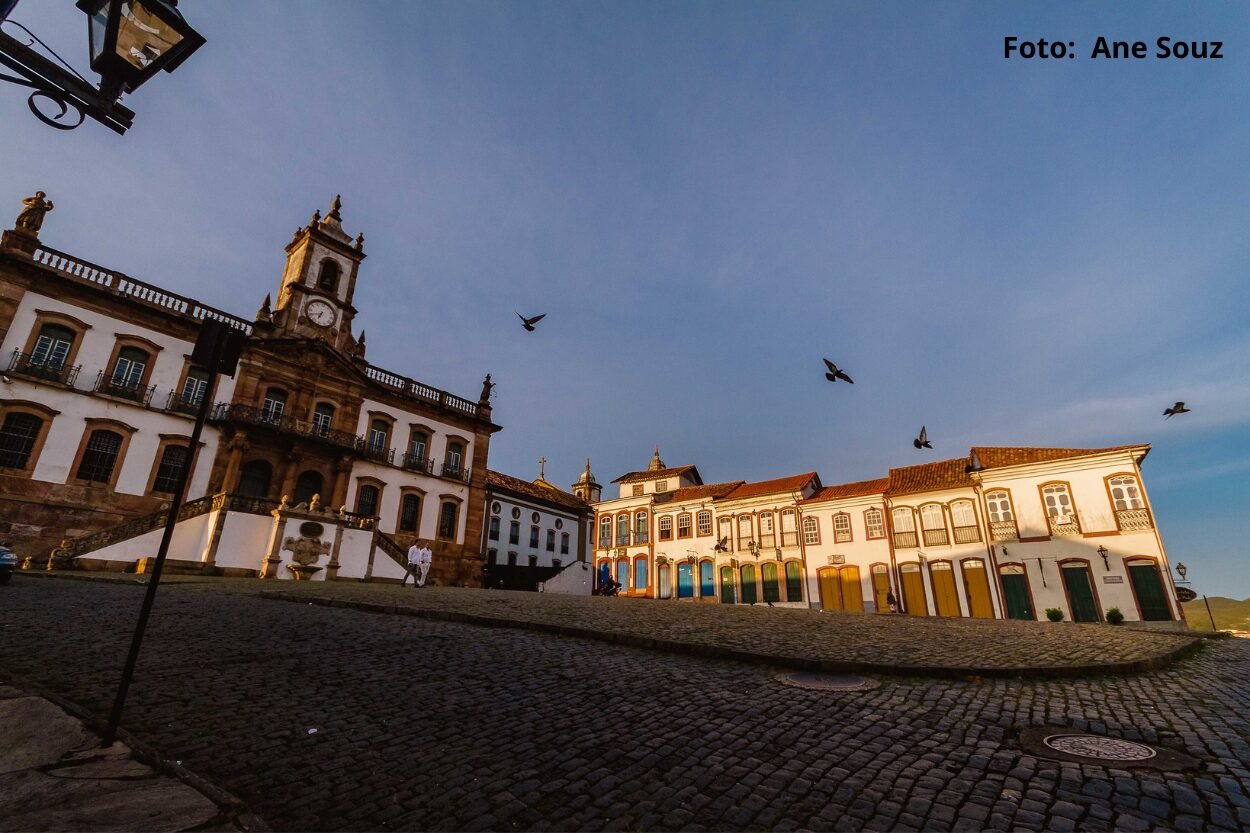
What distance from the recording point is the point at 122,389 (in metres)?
22.8

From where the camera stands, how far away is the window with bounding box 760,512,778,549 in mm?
34562

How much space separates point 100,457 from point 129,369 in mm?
3801

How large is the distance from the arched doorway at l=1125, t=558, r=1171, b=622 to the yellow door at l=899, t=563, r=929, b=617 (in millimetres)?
8144

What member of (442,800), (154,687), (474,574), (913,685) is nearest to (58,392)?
(474,574)

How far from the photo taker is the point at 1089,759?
3.90 meters

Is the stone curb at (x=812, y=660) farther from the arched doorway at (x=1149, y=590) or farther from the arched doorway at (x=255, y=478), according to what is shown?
the arched doorway at (x=255, y=478)

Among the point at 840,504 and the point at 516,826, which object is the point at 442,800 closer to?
the point at 516,826

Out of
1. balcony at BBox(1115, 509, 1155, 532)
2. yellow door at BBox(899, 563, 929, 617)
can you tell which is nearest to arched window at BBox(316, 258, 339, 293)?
yellow door at BBox(899, 563, 929, 617)

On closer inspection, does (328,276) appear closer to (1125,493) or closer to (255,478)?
(255,478)

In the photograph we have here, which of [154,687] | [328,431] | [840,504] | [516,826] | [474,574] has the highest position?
[328,431]

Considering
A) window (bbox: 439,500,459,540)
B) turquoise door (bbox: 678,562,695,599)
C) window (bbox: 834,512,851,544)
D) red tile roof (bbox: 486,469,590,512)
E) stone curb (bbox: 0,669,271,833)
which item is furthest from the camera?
red tile roof (bbox: 486,469,590,512)

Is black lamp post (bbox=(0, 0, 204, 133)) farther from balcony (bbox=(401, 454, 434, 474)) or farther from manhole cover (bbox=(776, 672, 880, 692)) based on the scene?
balcony (bbox=(401, 454, 434, 474))

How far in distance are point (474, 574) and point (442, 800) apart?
31095 mm

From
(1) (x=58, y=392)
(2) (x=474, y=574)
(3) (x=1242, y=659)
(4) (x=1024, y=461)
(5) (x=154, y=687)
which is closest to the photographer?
(5) (x=154, y=687)
